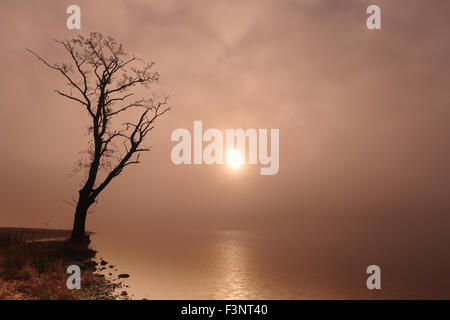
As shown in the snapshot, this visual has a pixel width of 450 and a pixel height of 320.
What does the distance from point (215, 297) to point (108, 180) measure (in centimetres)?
1235

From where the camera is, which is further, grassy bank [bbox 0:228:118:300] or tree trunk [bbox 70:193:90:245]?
tree trunk [bbox 70:193:90:245]

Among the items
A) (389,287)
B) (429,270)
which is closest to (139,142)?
(389,287)

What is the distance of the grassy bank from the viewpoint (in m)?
11.1

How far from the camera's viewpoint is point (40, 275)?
13461mm

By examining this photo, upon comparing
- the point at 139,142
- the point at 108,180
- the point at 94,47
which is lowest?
the point at 108,180

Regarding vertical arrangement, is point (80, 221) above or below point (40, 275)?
above

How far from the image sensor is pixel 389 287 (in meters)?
24.4

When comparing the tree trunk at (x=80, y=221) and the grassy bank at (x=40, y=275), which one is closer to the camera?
the grassy bank at (x=40, y=275)

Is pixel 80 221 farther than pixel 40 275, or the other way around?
pixel 80 221

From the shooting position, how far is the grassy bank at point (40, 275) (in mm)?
11078
